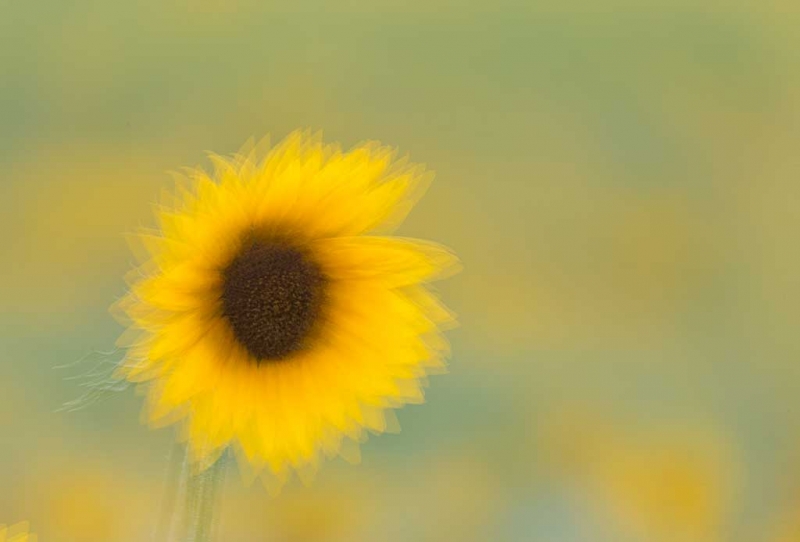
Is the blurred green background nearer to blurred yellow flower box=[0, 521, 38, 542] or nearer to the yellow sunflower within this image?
blurred yellow flower box=[0, 521, 38, 542]

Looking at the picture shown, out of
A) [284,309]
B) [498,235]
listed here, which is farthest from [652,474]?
[284,309]

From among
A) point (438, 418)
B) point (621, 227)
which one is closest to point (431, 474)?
point (438, 418)

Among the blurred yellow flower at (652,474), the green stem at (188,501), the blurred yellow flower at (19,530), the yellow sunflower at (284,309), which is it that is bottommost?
the blurred yellow flower at (19,530)

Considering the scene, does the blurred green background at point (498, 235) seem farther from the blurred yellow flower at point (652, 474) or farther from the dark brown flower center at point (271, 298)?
the dark brown flower center at point (271, 298)

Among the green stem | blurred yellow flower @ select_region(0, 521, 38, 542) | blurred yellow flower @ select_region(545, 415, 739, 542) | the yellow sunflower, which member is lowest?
blurred yellow flower @ select_region(0, 521, 38, 542)

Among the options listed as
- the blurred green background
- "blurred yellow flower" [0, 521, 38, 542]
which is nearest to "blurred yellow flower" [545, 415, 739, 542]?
the blurred green background

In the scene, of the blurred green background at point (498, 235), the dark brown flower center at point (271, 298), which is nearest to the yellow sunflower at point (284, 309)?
the dark brown flower center at point (271, 298)

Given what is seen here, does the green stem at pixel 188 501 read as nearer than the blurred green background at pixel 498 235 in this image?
Yes

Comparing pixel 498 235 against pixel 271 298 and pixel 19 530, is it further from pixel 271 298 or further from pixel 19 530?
pixel 19 530
